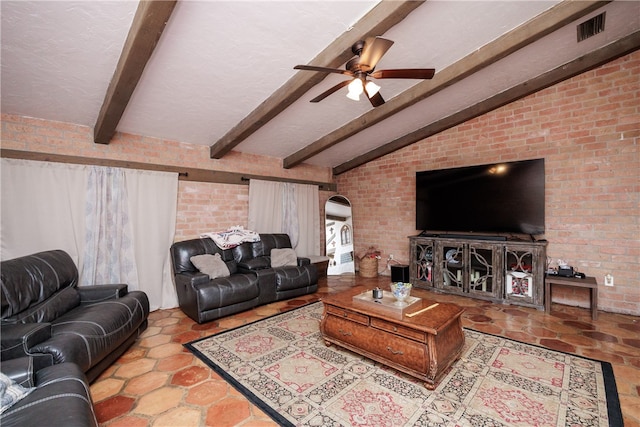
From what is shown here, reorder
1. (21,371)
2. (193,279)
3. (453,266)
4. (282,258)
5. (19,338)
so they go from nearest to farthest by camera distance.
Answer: (21,371)
(19,338)
(193,279)
(453,266)
(282,258)

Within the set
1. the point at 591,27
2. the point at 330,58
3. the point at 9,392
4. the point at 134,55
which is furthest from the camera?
the point at 591,27

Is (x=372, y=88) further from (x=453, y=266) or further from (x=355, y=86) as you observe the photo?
(x=453, y=266)

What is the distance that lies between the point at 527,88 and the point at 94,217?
217 inches

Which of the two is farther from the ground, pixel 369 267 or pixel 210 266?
pixel 210 266

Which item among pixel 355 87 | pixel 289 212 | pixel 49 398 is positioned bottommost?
pixel 49 398

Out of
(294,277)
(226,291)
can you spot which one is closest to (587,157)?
(294,277)

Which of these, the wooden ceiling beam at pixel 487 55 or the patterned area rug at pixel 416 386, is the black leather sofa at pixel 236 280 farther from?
the wooden ceiling beam at pixel 487 55

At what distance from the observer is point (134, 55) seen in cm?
217

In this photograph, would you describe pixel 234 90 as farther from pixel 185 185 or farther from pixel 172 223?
pixel 172 223

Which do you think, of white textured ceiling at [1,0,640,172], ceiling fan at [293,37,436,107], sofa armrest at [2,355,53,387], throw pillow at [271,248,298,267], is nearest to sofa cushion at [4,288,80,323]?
sofa armrest at [2,355,53,387]

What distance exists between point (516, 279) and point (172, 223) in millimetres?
4580

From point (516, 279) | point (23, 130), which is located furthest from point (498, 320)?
point (23, 130)

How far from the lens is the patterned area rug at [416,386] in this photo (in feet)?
5.66

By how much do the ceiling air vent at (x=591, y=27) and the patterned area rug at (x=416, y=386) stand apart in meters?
2.95
